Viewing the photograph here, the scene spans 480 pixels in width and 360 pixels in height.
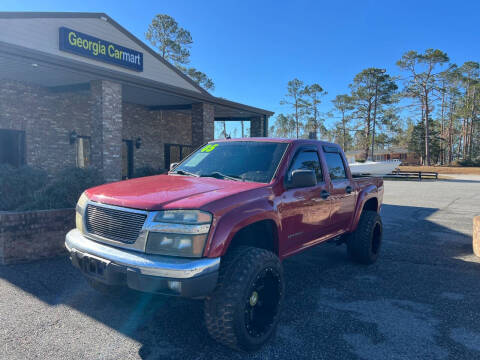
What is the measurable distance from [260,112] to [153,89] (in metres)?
6.42

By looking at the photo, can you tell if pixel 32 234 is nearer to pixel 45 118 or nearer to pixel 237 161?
pixel 237 161

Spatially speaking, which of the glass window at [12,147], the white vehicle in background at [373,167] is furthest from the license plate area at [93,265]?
the white vehicle in background at [373,167]

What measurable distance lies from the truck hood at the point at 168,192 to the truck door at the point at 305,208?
1.47 feet

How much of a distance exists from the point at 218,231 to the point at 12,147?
1113 centimetres

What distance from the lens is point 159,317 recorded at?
3477 mm

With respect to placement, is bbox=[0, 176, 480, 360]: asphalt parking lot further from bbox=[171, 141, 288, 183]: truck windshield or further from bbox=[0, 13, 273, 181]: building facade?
bbox=[0, 13, 273, 181]: building facade

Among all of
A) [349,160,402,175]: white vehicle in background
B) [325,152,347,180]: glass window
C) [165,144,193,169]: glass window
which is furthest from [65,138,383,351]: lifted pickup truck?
[349,160,402,175]: white vehicle in background

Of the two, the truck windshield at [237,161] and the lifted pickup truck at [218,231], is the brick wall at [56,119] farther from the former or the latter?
the lifted pickup truck at [218,231]

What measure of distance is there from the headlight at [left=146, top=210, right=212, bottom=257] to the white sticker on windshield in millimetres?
1634

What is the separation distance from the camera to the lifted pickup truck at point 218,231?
258cm

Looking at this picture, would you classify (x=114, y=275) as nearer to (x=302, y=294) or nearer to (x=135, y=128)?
(x=302, y=294)

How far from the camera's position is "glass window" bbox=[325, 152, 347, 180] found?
15.2ft

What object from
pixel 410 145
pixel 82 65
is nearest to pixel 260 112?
pixel 82 65

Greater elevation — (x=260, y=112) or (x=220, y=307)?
(x=260, y=112)
